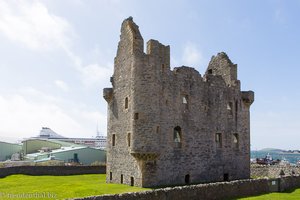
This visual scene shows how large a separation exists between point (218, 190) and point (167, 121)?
305 inches

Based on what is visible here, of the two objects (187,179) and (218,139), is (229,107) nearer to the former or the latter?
(218,139)

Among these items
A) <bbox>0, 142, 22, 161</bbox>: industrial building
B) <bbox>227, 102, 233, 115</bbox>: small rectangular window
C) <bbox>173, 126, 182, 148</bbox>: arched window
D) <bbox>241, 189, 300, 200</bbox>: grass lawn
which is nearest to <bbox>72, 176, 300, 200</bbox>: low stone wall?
<bbox>241, 189, 300, 200</bbox>: grass lawn

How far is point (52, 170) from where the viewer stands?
4241cm

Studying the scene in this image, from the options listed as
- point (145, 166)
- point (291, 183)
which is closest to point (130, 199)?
point (145, 166)

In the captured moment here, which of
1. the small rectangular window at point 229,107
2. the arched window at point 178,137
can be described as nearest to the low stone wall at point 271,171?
the small rectangular window at point 229,107

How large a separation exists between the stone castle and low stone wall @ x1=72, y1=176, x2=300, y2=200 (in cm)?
577

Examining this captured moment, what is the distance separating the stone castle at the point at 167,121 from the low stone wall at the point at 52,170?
40.9 feet

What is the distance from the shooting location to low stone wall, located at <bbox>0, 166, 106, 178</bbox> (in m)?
40.4

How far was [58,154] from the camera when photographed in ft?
198

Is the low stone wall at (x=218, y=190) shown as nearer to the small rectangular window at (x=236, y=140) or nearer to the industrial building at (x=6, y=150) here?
the small rectangular window at (x=236, y=140)

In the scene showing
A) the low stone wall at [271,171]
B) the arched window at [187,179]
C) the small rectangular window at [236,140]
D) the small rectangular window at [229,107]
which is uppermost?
the small rectangular window at [229,107]

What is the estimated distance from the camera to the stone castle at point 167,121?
2795cm

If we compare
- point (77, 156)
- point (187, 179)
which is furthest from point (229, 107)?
point (77, 156)

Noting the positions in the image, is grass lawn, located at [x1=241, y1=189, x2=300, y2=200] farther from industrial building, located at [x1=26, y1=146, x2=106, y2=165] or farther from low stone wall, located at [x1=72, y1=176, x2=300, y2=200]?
industrial building, located at [x1=26, y1=146, x2=106, y2=165]
